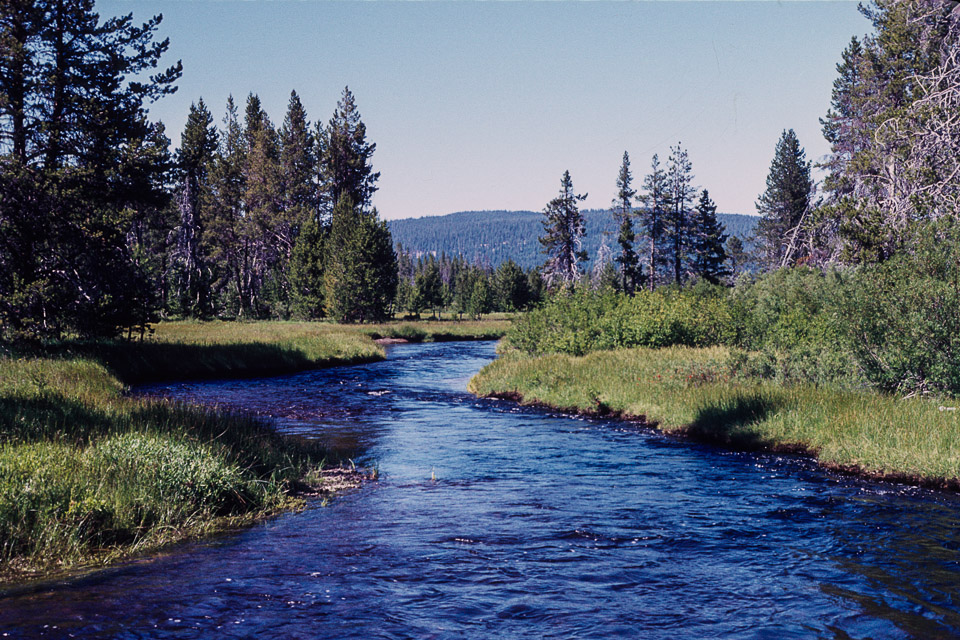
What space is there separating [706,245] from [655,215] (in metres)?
7.20

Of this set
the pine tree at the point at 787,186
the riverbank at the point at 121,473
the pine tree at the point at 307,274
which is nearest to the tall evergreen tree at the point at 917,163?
the riverbank at the point at 121,473

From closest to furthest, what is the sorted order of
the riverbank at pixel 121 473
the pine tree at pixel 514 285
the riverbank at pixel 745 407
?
1. the riverbank at pixel 121 473
2. the riverbank at pixel 745 407
3. the pine tree at pixel 514 285

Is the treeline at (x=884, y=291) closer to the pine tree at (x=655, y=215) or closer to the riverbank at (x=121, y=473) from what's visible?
the riverbank at (x=121, y=473)

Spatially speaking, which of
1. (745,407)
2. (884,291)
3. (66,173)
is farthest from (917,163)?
(66,173)

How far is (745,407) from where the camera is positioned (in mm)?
16281

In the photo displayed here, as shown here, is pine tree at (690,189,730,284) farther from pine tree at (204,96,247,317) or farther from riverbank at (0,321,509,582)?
riverbank at (0,321,509,582)

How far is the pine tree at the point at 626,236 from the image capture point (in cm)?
7956

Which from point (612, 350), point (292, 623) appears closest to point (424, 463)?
point (292, 623)

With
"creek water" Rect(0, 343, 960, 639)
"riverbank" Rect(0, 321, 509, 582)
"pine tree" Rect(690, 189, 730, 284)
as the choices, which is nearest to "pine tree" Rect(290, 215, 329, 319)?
"pine tree" Rect(690, 189, 730, 284)

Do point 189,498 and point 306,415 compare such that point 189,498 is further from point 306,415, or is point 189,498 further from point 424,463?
point 306,415

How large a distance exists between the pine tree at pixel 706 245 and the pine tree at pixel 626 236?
6.53m

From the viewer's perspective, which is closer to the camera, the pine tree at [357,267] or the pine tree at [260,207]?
the pine tree at [357,267]

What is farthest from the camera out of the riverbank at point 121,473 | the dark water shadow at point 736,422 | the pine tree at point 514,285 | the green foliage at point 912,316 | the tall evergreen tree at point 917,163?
the pine tree at point 514,285

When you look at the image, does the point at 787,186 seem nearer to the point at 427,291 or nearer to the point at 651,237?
the point at 651,237
